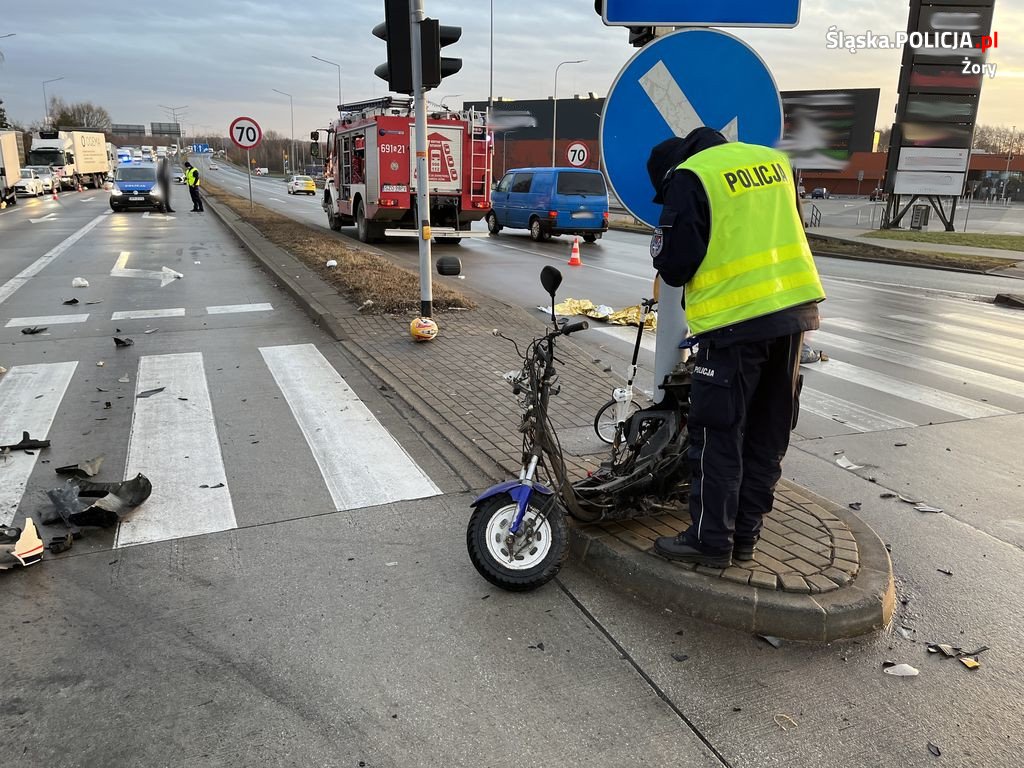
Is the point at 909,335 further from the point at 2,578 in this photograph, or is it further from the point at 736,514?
the point at 2,578

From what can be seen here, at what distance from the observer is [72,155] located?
1970 inches

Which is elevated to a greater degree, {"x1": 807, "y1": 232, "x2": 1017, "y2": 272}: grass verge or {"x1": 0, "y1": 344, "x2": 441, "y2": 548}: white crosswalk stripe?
{"x1": 807, "y1": 232, "x2": 1017, "y2": 272}: grass verge

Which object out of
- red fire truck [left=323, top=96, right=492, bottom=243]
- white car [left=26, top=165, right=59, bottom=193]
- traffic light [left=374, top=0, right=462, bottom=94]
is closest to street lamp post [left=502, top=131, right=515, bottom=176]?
white car [left=26, top=165, right=59, bottom=193]

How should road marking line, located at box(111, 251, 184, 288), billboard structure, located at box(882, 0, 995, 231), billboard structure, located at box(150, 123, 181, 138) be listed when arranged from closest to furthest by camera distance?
road marking line, located at box(111, 251, 184, 288) < billboard structure, located at box(882, 0, 995, 231) < billboard structure, located at box(150, 123, 181, 138)

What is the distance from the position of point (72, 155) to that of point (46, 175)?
269 inches

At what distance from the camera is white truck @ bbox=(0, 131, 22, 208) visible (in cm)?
3219

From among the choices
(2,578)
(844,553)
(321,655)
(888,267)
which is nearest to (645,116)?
(844,553)

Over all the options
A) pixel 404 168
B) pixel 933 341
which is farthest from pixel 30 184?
pixel 933 341

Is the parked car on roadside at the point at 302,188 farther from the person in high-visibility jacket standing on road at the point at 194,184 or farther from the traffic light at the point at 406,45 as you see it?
the traffic light at the point at 406,45

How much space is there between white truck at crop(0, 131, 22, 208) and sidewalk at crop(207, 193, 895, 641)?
3290 cm

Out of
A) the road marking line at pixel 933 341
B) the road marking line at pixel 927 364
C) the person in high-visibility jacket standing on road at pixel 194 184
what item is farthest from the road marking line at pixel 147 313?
the person in high-visibility jacket standing on road at pixel 194 184

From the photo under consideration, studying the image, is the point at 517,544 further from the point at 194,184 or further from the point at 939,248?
the point at 194,184

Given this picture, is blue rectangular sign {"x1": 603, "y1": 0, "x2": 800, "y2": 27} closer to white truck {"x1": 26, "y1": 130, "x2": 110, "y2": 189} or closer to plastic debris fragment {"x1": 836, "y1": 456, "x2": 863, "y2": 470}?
plastic debris fragment {"x1": 836, "y1": 456, "x2": 863, "y2": 470}

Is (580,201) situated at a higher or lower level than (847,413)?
higher
